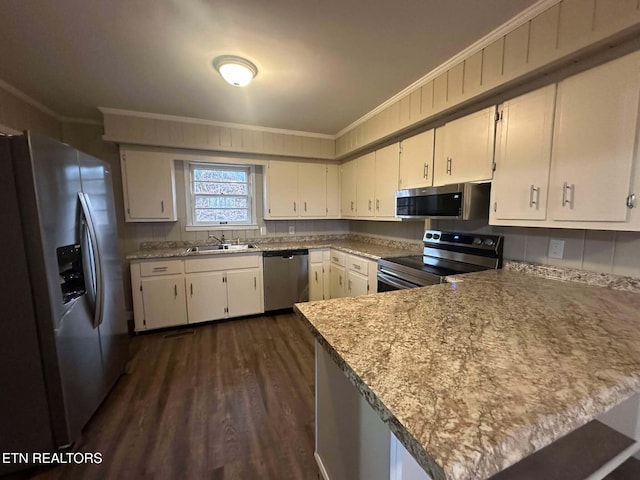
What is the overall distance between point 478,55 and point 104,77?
2.92 m

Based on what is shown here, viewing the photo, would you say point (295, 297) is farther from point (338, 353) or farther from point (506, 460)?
point (506, 460)

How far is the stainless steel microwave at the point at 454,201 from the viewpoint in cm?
→ 199

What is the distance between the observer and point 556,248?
176cm

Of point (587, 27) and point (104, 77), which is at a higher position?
point (104, 77)

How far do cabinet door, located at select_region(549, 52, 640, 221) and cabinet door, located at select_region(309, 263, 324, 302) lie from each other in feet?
8.69

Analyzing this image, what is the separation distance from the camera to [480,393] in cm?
62

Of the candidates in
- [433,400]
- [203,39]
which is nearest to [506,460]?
[433,400]

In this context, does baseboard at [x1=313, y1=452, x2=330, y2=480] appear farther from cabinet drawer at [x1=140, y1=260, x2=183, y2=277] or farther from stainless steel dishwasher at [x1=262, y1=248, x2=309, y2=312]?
cabinet drawer at [x1=140, y1=260, x2=183, y2=277]

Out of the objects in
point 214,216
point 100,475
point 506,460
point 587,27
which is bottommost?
point 100,475

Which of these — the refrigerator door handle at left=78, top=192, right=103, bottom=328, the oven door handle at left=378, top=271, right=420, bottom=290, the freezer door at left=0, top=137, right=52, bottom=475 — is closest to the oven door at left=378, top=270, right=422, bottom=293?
the oven door handle at left=378, top=271, right=420, bottom=290

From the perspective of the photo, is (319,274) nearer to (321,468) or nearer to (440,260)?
(440,260)

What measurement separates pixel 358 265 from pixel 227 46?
7.74ft

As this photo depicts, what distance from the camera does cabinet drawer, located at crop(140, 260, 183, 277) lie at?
2.99 metres

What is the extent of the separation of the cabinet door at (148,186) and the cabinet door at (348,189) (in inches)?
90.2
